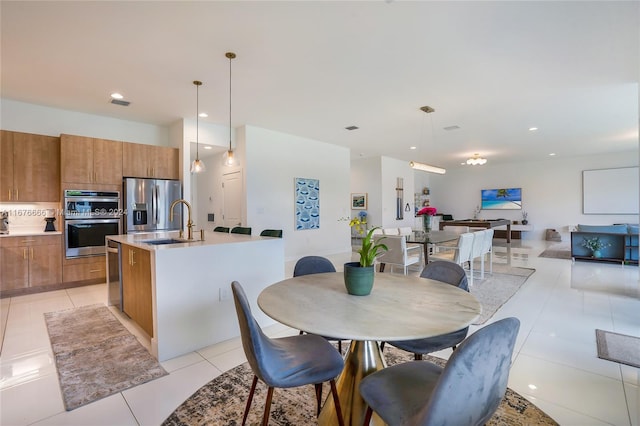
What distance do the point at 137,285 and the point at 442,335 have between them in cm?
266

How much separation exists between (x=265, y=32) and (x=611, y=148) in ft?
33.7

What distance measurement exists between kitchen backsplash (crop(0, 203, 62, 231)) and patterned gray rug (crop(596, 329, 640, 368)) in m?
6.75

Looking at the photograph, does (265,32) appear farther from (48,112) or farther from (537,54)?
(48,112)

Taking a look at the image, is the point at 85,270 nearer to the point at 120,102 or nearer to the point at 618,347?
the point at 120,102

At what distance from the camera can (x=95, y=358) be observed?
97.4 inches

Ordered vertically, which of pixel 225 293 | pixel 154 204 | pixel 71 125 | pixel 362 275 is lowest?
pixel 225 293

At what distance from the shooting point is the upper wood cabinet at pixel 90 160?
178 inches

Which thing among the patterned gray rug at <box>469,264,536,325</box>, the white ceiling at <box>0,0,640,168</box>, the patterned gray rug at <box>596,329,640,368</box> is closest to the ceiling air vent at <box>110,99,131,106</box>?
the white ceiling at <box>0,0,640,168</box>

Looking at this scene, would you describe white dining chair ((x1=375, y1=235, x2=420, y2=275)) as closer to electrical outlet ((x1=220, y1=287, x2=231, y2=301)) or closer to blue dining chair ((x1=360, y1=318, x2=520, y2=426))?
electrical outlet ((x1=220, y1=287, x2=231, y2=301))

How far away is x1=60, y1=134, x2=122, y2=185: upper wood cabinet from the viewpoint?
4512mm

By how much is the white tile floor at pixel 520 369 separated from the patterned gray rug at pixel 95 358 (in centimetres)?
7

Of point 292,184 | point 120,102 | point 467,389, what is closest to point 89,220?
point 120,102

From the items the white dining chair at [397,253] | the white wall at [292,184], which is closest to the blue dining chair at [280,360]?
the white dining chair at [397,253]

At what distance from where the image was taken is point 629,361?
2.37 metres
